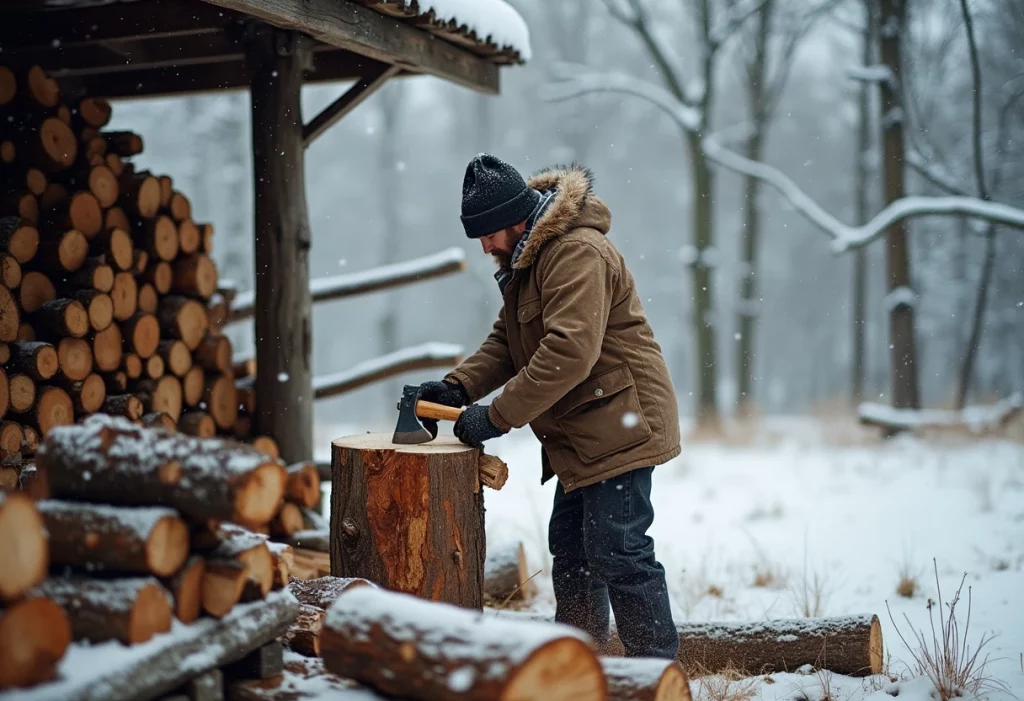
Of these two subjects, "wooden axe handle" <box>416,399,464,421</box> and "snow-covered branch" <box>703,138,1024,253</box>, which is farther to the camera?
"snow-covered branch" <box>703,138,1024,253</box>

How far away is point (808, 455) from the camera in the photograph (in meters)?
9.78

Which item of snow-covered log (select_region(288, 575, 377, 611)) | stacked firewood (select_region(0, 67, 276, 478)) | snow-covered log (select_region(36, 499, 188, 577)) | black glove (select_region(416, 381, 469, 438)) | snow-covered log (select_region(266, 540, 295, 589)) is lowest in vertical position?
snow-covered log (select_region(288, 575, 377, 611))

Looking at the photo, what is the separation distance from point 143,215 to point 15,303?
98 centimetres

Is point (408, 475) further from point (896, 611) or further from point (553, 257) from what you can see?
point (896, 611)

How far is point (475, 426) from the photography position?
3.53m

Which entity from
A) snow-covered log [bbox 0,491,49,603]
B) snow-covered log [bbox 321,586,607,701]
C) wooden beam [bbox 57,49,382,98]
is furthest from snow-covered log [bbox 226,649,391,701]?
wooden beam [bbox 57,49,382,98]

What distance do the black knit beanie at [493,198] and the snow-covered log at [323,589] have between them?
1.45m

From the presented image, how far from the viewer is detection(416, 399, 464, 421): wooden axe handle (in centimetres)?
373

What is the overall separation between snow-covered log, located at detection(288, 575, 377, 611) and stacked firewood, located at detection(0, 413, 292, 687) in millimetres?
748

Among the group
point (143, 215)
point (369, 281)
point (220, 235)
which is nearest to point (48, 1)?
point (143, 215)

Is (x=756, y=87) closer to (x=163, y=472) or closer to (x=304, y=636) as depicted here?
(x=304, y=636)

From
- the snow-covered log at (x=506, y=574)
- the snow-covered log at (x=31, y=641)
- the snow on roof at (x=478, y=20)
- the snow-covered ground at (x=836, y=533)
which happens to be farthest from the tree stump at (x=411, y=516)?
the snow on roof at (x=478, y=20)

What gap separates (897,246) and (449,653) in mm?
9402

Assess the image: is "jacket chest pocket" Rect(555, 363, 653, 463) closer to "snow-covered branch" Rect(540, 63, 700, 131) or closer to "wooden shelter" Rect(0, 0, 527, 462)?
"wooden shelter" Rect(0, 0, 527, 462)
